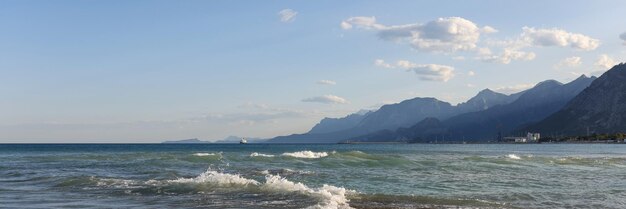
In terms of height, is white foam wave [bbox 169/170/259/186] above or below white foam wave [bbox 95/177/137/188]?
above

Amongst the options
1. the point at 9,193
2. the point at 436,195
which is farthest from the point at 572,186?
the point at 9,193

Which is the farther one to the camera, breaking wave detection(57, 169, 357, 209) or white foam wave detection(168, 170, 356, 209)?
breaking wave detection(57, 169, 357, 209)

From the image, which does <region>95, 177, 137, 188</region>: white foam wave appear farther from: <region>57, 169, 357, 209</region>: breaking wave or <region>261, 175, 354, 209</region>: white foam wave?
<region>261, 175, 354, 209</region>: white foam wave

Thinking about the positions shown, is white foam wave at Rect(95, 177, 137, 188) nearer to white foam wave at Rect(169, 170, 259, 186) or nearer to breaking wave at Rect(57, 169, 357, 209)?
breaking wave at Rect(57, 169, 357, 209)

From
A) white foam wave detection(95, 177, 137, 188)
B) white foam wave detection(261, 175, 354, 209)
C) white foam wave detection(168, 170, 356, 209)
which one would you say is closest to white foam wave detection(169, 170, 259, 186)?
white foam wave detection(168, 170, 356, 209)

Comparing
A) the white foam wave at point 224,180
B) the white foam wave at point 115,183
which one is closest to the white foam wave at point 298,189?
the white foam wave at point 224,180

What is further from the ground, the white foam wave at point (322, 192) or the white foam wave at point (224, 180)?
the white foam wave at point (224, 180)

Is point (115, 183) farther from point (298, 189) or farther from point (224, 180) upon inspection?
point (298, 189)

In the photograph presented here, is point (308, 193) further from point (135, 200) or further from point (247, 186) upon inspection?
point (135, 200)

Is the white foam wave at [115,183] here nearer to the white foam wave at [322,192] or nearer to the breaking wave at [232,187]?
the breaking wave at [232,187]

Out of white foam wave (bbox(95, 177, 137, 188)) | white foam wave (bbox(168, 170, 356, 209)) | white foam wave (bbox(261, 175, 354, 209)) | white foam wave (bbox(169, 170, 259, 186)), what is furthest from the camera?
white foam wave (bbox(95, 177, 137, 188))

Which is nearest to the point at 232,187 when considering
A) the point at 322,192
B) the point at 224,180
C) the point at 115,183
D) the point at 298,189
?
the point at 224,180

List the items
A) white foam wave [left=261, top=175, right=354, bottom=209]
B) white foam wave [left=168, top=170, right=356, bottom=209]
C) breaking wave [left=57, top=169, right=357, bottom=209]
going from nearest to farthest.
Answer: white foam wave [left=261, top=175, right=354, bottom=209]
white foam wave [left=168, top=170, right=356, bottom=209]
breaking wave [left=57, top=169, right=357, bottom=209]

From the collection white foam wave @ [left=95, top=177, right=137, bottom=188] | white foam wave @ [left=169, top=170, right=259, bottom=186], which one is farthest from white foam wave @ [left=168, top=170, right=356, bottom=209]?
white foam wave @ [left=95, top=177, right=137, bottom=188]
